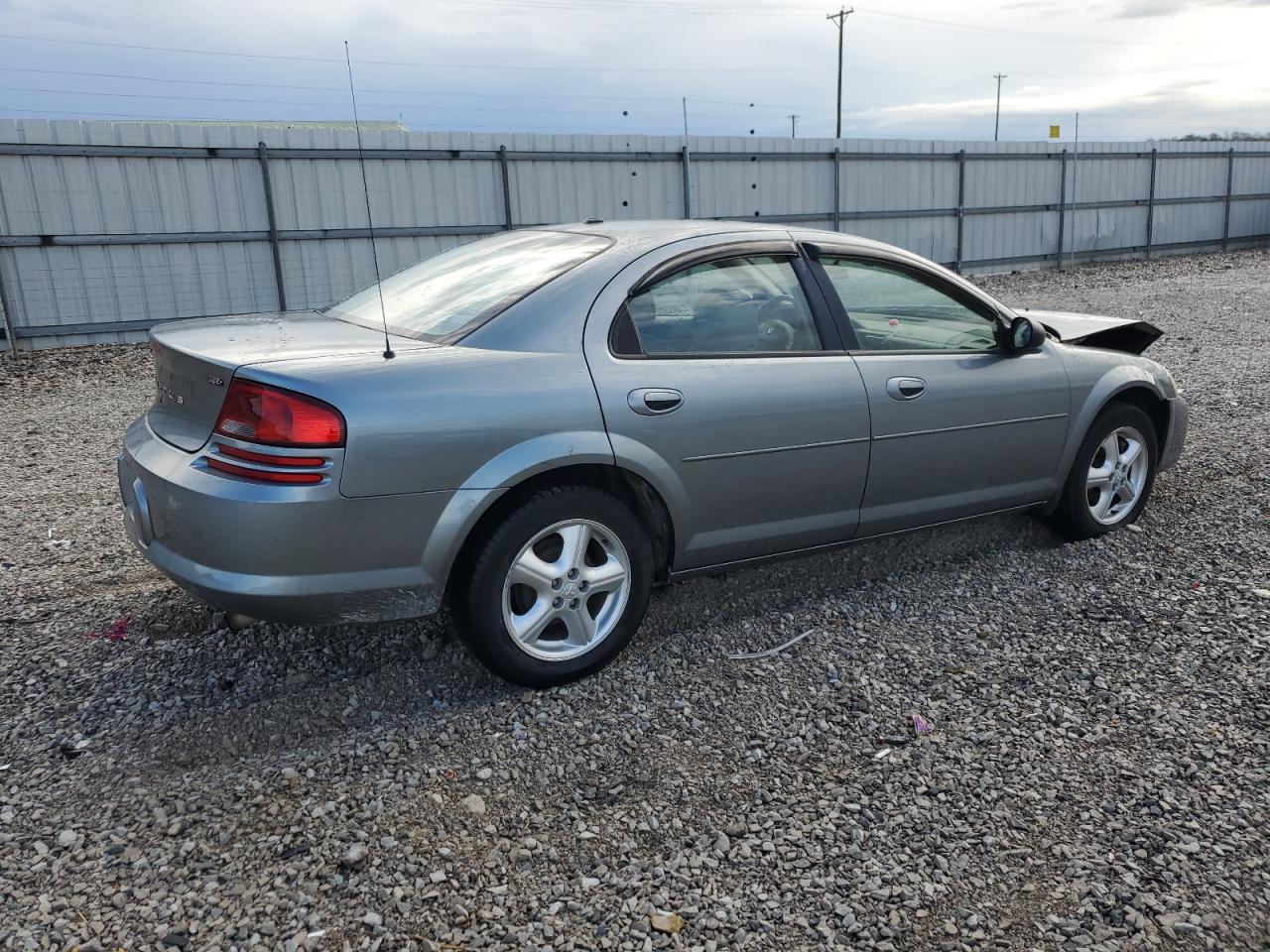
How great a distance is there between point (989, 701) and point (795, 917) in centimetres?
129

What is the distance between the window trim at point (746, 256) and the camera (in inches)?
137

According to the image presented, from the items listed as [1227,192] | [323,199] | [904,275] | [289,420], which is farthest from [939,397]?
A: [1227,192]

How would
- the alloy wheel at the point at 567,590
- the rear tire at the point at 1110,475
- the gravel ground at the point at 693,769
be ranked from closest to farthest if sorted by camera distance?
the gravel ground at the point at 693,769
the alloy wheel at the point at 567,590
the rear tire at the point at 1110,475

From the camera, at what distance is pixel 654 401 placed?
340 centimetres

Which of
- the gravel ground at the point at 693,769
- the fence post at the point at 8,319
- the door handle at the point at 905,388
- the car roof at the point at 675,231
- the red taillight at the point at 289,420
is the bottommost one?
the gravel ground at the point at 693,769

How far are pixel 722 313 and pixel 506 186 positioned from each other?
11.7m

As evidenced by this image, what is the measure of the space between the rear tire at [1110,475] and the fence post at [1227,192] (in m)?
24.5

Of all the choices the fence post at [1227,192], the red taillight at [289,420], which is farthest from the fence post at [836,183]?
the red taillight at [289,420]

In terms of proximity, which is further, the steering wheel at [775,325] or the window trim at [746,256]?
the steering wheel at [775,325]

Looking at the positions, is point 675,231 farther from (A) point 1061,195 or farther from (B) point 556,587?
(A) point 1061,195

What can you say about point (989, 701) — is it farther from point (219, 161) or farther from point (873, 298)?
point (219, 161)

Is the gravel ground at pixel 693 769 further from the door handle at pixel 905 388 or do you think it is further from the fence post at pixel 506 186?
the fence post at pixel 506 186

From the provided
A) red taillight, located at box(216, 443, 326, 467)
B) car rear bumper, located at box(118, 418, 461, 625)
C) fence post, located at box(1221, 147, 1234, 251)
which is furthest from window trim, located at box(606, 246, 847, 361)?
fence post, located at box(1221, 147, 1234, 251)

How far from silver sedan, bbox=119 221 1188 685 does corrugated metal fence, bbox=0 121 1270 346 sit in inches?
377
